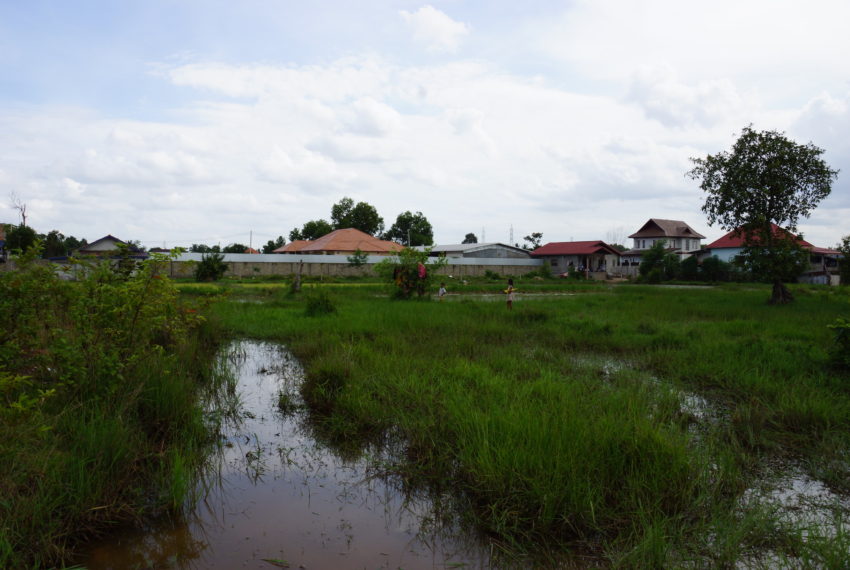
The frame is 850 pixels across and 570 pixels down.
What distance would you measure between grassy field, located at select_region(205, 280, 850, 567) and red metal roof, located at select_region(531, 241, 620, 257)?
116ft

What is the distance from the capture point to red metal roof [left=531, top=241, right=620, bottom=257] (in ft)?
145

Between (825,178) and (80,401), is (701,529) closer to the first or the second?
(80,401)

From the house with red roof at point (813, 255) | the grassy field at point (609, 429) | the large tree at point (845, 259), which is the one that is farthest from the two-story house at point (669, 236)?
the grassy field at point (609, 429)

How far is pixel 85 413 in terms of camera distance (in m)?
4.01

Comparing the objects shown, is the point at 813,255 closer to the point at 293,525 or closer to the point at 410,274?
the point at 410,274

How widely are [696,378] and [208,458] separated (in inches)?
224

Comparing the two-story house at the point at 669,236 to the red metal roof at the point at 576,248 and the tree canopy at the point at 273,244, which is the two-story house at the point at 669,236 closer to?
the red metal roof at the point at 576,248

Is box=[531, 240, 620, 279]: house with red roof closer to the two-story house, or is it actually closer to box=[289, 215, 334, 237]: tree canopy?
the two-story house

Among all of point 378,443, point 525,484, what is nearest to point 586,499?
point 525,484

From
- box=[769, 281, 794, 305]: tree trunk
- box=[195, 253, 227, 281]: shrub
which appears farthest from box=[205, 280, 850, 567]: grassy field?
box=[195, 253, 227, 281]: shrub

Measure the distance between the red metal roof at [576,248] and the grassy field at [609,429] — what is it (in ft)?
116

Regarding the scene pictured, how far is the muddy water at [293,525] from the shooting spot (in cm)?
305

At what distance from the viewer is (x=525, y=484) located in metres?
3.45

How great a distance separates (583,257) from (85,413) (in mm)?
43682
